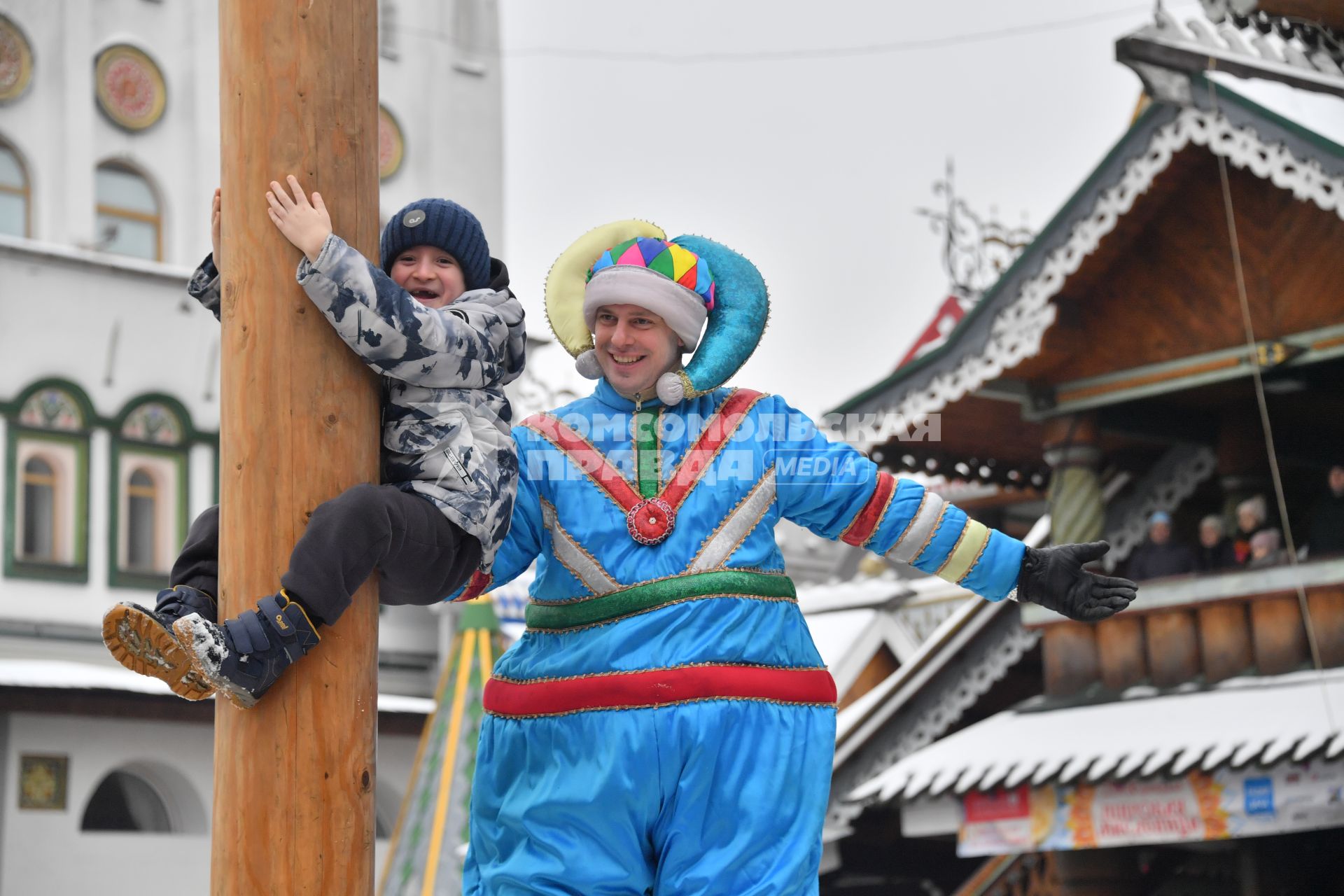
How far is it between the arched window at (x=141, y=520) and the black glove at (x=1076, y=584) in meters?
15.8

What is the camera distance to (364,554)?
3.38m

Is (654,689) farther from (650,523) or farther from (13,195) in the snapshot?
(13,195)

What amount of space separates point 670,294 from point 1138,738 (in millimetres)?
6499

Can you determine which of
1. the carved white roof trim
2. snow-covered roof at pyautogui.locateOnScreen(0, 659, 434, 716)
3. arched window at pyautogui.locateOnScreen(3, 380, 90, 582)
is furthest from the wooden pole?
arched window at pyautogui.locateOnScreen(3, 380, 90, 582)

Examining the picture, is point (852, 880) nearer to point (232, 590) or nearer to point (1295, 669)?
point (1295, 669)

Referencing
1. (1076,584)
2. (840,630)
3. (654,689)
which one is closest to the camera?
(654,689)

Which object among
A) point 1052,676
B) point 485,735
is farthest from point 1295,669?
point 485,735

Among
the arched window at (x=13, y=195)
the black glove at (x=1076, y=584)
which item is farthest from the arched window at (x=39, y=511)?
the black glove at (x=1076, y=584)

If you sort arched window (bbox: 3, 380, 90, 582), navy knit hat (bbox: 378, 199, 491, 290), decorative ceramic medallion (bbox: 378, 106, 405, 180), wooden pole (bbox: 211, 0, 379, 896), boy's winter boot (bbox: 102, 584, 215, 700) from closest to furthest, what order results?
boy's winter boot (bbox: 102, 584, 215, 700), wooden pole (bbox: 211, 0, 379, 896), navy knit hat (bbox: 378, 199, 491, 290), arched window (bbox: 3, 380, 90, 582), decorative ceramic medallion (bbox: 378, 106, 405, 180)

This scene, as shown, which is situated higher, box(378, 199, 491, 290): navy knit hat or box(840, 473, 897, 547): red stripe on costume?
box(378, 199, 491, 290): navy knit hat

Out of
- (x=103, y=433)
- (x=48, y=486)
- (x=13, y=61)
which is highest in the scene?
(x=13, y=61)

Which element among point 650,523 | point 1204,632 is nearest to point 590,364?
point 650,523

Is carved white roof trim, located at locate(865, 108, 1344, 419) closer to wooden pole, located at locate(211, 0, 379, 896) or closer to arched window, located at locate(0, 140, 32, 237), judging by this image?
wooden pole, located at locate(211, 0, 379, 896)

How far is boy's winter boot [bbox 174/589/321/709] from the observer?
321cm
